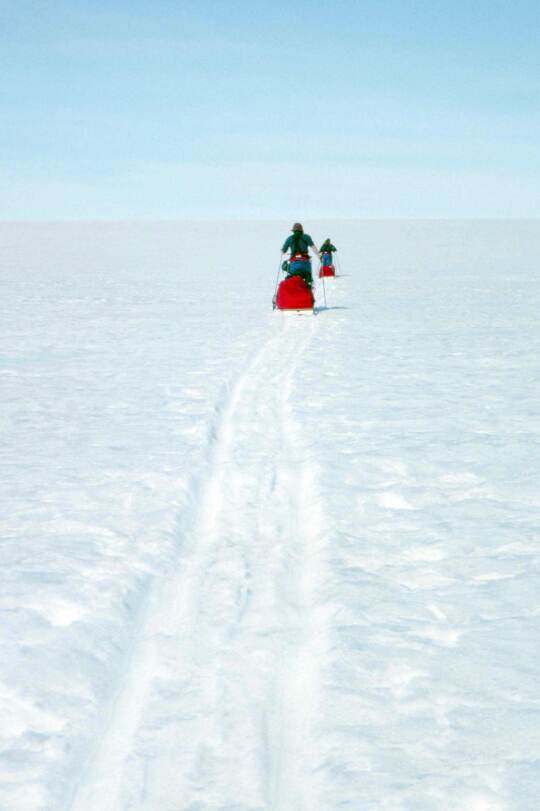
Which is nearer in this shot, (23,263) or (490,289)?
(490,289)

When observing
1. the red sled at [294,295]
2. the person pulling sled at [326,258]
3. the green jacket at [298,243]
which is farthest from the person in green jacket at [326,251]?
the green jacket at [298,243]

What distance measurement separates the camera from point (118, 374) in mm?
9484

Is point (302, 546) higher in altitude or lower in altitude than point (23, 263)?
lower

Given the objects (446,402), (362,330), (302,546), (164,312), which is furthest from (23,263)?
(302,546)

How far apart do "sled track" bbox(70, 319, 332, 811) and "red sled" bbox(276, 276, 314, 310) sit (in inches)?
419

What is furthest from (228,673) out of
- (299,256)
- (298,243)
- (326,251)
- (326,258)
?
(326,258)

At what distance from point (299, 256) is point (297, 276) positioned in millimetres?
390

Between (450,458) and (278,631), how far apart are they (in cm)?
284

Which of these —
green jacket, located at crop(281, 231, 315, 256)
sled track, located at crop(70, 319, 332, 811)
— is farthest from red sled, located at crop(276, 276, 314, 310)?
sled track, located at crop(70, 319, 332, 811)

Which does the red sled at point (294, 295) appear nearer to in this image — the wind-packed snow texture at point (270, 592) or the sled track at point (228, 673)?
the wind-packed snow texture at point (270, 592)

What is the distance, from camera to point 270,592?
364 cm

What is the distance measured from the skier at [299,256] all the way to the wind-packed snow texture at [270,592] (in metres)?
5.99

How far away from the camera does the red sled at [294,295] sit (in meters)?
15.5

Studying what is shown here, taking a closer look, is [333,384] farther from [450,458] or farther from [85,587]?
[85,587]
